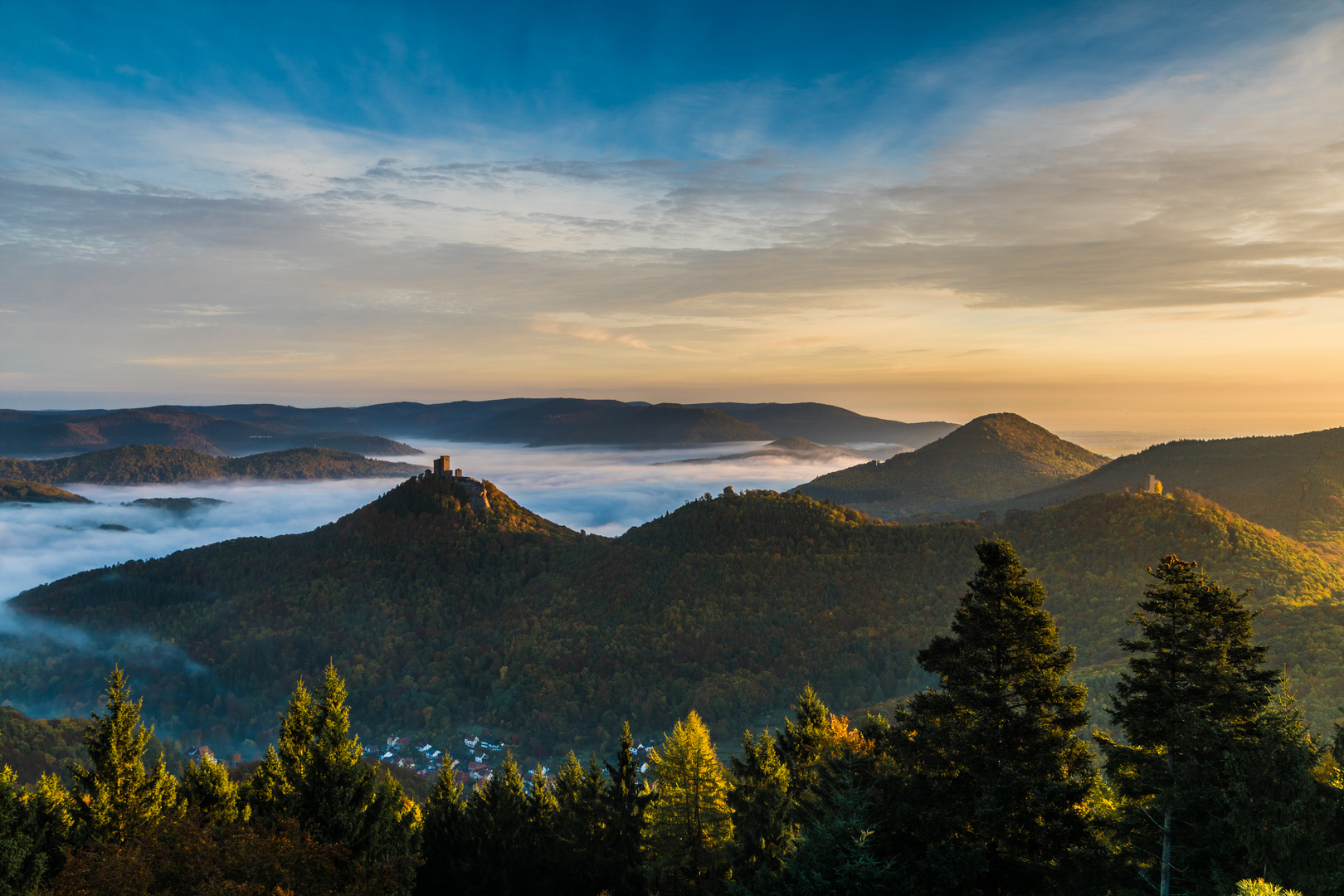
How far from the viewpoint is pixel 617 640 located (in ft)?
462

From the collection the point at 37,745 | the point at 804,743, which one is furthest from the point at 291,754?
the point at 37,745

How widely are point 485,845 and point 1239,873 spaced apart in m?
33.1

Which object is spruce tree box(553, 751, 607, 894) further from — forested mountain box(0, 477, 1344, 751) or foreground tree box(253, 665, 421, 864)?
forested mountain box(0, 477, 1344, 751)

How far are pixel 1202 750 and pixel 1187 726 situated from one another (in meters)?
0.69

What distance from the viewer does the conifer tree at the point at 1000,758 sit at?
68.6ft

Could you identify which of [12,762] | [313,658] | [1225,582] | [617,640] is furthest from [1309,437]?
[12,762]

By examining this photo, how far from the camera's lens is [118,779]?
28.6 m

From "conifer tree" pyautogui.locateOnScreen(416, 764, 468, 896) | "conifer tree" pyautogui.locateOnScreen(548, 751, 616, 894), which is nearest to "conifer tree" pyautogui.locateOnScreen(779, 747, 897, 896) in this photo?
"conifer tree" pyautogui.locateOnScreen(548, 751, 616, 894)

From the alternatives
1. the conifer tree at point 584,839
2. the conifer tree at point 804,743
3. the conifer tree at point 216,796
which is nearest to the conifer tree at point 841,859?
the conifer tree at point 804,743

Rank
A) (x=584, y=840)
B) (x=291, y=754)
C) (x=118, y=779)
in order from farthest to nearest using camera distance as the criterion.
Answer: (x=584, y=840) < (x=291, y=754) < (x=118, y=779)

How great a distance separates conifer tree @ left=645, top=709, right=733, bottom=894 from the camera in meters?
31.9

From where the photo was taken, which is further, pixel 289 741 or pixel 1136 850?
pixel 289 741

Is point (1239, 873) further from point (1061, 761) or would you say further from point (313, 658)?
point (313, 658)

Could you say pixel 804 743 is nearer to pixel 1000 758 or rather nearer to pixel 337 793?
pixel 1000 758
